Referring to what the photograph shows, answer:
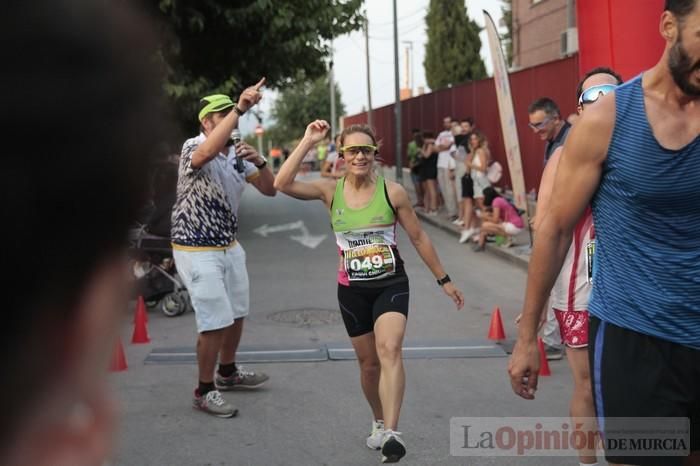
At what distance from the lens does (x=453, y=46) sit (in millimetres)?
58969

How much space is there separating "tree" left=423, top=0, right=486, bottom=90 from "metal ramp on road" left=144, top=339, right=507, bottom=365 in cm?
5211

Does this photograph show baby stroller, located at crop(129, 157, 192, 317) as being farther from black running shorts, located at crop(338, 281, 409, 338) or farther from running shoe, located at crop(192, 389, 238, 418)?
black running shorts, located at crop(338, 281, 409, 338)

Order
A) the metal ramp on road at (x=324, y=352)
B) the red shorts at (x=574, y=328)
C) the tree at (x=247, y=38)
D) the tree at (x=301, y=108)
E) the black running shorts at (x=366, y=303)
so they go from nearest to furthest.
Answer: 1. the red shorts at (x=574, y=328)
2. the black running shorts at (x=366, y=303)
3. the metal ramp on road at (x=324, y=352)
4. the tree at (x=247, y=38)
5. the tree at (x=301, y=108)

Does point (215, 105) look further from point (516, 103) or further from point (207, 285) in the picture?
point (516, 103)

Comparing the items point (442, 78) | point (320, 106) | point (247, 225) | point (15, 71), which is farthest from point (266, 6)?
point (320, 106)

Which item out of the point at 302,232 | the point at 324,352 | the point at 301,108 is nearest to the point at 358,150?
the point at 324,352

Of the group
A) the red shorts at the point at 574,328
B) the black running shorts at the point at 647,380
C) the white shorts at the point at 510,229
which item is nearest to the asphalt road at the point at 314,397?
the red shorts at the point at 574,328

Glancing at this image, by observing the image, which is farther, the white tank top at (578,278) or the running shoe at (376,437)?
the running shoe at (376,437)

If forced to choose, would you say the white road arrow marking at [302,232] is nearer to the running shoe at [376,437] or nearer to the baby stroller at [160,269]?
the baby stroller at [160,269]

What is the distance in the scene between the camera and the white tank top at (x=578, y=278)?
177 inches

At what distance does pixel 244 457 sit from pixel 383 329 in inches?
44.2

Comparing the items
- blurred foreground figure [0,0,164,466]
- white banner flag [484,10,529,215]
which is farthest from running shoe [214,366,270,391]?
blurred foreground figure [0,0,164,466]

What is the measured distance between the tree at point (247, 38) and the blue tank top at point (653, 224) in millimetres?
12141

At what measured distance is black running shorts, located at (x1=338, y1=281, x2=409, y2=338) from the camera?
514 cm
